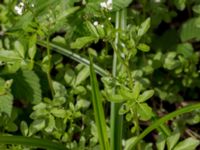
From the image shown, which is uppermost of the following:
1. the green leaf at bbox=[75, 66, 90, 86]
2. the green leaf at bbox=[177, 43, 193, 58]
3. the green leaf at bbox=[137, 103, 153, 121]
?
the green leaf at bbox=[75, 66, 90, 86]

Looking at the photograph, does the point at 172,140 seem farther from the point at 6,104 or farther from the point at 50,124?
the point at 6,104

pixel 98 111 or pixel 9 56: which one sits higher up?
pixel 9 56

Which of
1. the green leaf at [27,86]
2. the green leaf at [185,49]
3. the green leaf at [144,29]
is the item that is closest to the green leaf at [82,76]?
the green leaf at [27,86]

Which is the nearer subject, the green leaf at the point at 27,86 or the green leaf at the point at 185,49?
the green leaf at the point at 27,86

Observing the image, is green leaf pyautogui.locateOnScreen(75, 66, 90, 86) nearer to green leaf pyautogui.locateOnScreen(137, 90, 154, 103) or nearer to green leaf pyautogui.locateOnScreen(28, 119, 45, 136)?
green leaf pyautogui.locateOnScreen(28, 119, 45, 136)

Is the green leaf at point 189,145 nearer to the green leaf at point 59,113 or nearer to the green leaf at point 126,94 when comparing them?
the green leaf at point 126,94

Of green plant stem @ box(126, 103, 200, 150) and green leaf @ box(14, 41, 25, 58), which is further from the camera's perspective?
green leaf @ box(14, 41, 25, 58)

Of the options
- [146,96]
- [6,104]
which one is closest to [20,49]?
[6,104]

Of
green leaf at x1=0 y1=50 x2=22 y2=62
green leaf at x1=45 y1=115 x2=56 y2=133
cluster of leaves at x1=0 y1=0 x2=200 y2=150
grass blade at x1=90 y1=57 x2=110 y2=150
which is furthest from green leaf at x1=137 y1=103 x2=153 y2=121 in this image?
green leaf at x1=0 y1=50 x2=22 y2=62
